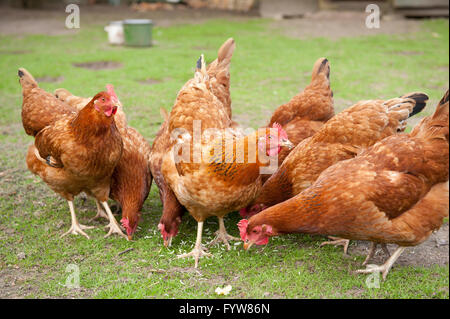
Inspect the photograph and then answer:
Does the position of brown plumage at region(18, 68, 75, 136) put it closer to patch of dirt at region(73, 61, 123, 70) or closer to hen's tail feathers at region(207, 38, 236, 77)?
hen's tail feathers at region(207, 38, 236, 77)

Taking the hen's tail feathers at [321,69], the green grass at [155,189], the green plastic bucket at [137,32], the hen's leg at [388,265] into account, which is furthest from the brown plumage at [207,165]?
the green plastic bucket at [137,32]

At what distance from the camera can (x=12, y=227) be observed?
387cm

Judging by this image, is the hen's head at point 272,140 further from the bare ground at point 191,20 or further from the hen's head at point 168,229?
the bare ground at point 191,20

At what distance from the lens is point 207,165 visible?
10.5ft

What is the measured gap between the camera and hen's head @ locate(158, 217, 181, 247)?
3.51 m

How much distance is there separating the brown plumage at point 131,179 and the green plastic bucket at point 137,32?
7.13 meters

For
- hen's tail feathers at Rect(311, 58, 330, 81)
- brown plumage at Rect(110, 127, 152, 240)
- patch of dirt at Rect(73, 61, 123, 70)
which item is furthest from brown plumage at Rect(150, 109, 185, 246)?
patch of dirt at Rect(73, 61, 123, 70)

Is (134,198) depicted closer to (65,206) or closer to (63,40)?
(65,206)

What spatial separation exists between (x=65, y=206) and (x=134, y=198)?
0.95 m

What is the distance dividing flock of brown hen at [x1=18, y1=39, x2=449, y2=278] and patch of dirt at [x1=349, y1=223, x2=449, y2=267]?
12cm

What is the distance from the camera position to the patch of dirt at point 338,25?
40.7ft

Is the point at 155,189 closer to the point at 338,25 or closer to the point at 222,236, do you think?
the point at 222,236

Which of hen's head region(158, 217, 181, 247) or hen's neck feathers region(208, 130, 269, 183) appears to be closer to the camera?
hen's neck feathers region(208, 130, 269, 183)

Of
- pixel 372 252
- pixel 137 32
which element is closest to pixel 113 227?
pixel 372 252
